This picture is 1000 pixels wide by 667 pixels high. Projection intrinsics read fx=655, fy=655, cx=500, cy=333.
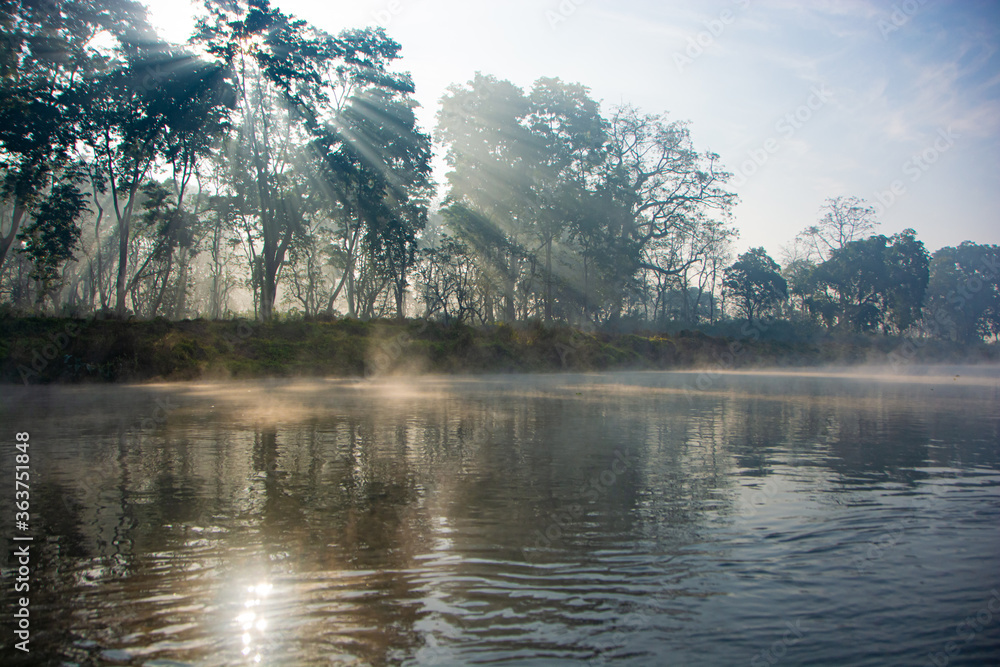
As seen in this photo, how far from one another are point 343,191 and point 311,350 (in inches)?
470

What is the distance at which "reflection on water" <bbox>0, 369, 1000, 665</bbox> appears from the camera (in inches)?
110

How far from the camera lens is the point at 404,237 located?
33.0m

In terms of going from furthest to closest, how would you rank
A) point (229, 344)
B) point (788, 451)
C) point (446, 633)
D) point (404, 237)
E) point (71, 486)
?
point (404, 237) < point (229, 344) < point (788, 451) < point (71, 486) < point (446, 633)

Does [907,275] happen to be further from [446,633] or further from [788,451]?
[446,633]

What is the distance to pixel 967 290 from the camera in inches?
2840

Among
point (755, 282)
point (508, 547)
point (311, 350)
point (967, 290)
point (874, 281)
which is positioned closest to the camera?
point (508, 547)

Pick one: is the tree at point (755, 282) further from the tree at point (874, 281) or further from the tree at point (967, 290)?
the tree at point (967, 290)

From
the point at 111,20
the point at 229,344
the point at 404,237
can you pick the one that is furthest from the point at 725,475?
the point at 111,20

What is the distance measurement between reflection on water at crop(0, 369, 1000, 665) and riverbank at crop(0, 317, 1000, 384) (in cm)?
1062

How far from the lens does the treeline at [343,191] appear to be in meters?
25.5

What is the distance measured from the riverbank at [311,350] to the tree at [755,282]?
41.2 ft

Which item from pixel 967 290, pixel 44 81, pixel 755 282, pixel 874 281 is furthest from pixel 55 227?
pixel 967 290

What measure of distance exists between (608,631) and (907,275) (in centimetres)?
6566

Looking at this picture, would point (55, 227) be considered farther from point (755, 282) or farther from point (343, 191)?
point (755, 282)
